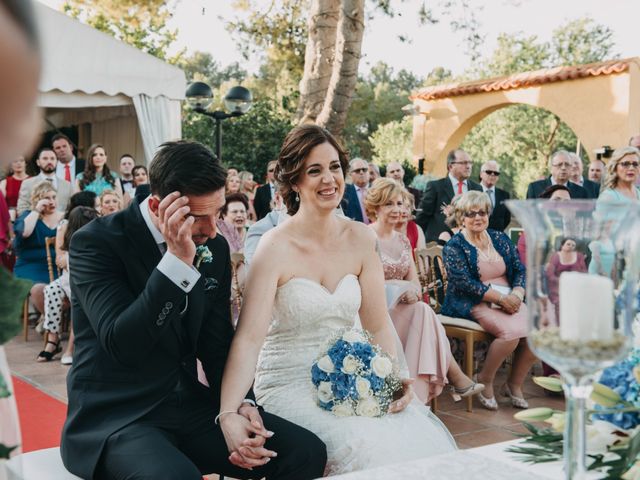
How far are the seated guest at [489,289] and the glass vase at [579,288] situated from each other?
4419 millimetres

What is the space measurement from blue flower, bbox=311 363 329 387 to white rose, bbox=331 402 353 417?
110 millimetres

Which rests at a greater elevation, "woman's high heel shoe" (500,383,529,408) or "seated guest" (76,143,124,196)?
"seated guest" (76,143,124,196)

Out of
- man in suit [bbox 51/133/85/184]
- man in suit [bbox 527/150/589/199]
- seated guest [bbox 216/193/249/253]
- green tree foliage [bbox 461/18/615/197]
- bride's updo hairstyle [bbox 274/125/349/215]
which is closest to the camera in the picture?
bride's updo hairstyle [bbox 274/125/349/215]

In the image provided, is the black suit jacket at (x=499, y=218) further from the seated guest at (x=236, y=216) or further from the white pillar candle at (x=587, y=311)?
the white pillar candle at (x=587, y=311)

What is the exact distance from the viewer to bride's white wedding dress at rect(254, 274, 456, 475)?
2.76m

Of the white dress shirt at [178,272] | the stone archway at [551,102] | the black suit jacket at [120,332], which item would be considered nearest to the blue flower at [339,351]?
the black suit jacket at [120,332]

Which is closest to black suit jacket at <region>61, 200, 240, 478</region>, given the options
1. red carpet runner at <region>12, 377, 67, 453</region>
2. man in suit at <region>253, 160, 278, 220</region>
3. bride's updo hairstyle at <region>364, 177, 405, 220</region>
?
red carpet runner at <region>12, 377, 67, 453</region>

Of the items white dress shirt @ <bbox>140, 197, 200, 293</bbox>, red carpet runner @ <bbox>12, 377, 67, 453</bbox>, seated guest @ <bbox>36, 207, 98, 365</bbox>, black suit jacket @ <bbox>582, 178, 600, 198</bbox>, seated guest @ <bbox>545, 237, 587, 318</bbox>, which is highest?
black suit jacket @ <bbox>582, 178, 600, 198</bbox>

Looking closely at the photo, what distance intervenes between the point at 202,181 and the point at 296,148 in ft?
3.21

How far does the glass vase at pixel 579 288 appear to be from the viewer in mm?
1197

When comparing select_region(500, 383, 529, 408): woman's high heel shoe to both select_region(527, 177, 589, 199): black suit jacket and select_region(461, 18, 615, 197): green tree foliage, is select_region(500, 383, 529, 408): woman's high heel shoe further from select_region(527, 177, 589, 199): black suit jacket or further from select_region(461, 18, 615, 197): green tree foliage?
select_region(461, 18, 615, 197): green tree foliage

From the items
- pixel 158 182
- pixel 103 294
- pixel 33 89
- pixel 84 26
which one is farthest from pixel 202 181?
pixel 84 26

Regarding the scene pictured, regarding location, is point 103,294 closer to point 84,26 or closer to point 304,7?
point 84,26

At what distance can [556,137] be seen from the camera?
96.9 ft
